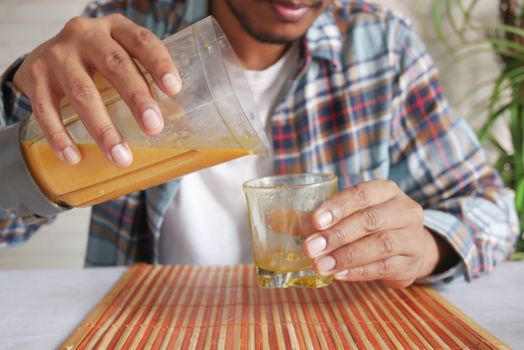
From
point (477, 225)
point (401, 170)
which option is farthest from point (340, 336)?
point (401, 170)

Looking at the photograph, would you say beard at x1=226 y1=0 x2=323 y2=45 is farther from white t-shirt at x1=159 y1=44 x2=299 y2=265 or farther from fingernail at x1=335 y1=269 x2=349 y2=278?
fingernail at x1=335 y1=269 x2=349 y2=278

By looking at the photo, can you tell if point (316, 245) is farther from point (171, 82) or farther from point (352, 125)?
point (352, 125)

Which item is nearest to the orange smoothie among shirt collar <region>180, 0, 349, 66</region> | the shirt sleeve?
the shirt sleeve

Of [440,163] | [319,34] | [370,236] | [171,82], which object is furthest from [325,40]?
[171,82]

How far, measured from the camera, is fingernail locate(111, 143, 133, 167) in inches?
23.1

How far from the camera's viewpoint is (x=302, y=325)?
2.16ft

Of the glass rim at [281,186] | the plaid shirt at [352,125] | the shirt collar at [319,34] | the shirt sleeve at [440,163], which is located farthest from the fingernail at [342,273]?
the shirt collar at [319,34]

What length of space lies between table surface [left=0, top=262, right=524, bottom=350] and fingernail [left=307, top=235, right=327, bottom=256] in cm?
20

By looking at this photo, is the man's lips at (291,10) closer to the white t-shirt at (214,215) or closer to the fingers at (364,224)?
the white t-shirt at (214,215)

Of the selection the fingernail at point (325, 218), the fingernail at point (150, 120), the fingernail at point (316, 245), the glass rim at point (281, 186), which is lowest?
the fingernail at point (316, 245)

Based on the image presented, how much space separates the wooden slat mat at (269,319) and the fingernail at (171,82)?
0.26m

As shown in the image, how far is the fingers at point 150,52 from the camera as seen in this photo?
567mm

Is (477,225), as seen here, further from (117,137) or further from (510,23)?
(510,23)

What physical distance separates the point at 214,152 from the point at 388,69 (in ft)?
2.31
